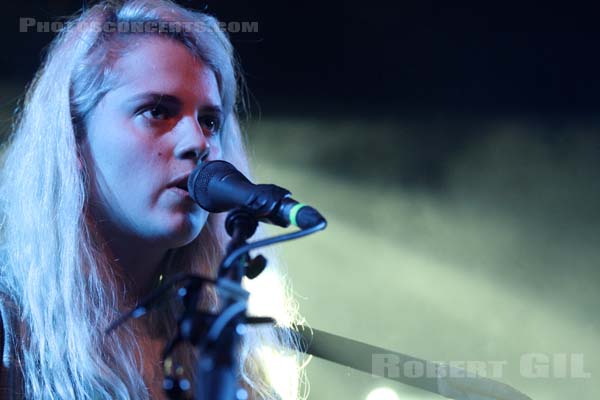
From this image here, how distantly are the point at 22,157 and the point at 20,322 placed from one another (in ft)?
1.47

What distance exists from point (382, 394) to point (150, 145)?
5.77 ft

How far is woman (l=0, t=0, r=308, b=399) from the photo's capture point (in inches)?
55.6

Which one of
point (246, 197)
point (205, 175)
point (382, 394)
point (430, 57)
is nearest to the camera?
point (246, 197)

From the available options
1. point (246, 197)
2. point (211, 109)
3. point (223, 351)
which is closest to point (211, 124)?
point (211, 109)

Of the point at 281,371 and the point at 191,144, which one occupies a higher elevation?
the point at 191,144

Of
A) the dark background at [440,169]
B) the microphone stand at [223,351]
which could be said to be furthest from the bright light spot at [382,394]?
the microphone stand at [223,351]

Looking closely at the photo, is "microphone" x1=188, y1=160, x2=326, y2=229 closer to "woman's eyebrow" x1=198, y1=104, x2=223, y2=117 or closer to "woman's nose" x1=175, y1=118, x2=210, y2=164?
"woman's nose" x1=175, y1=118, x2=210, y2=164

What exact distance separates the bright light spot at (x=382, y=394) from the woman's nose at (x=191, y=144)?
1651mm

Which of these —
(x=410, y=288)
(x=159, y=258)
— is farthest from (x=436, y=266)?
(x=159, y=258)

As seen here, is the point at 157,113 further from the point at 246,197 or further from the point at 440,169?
the point at 440,169

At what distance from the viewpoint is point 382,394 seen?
2.79 metres

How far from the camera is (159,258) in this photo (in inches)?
63.4

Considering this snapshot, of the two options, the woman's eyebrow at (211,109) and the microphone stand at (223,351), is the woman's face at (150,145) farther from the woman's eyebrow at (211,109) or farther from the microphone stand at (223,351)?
the microphone stand at (223,351)

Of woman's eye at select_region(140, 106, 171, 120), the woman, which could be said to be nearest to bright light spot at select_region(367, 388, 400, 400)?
the woman
